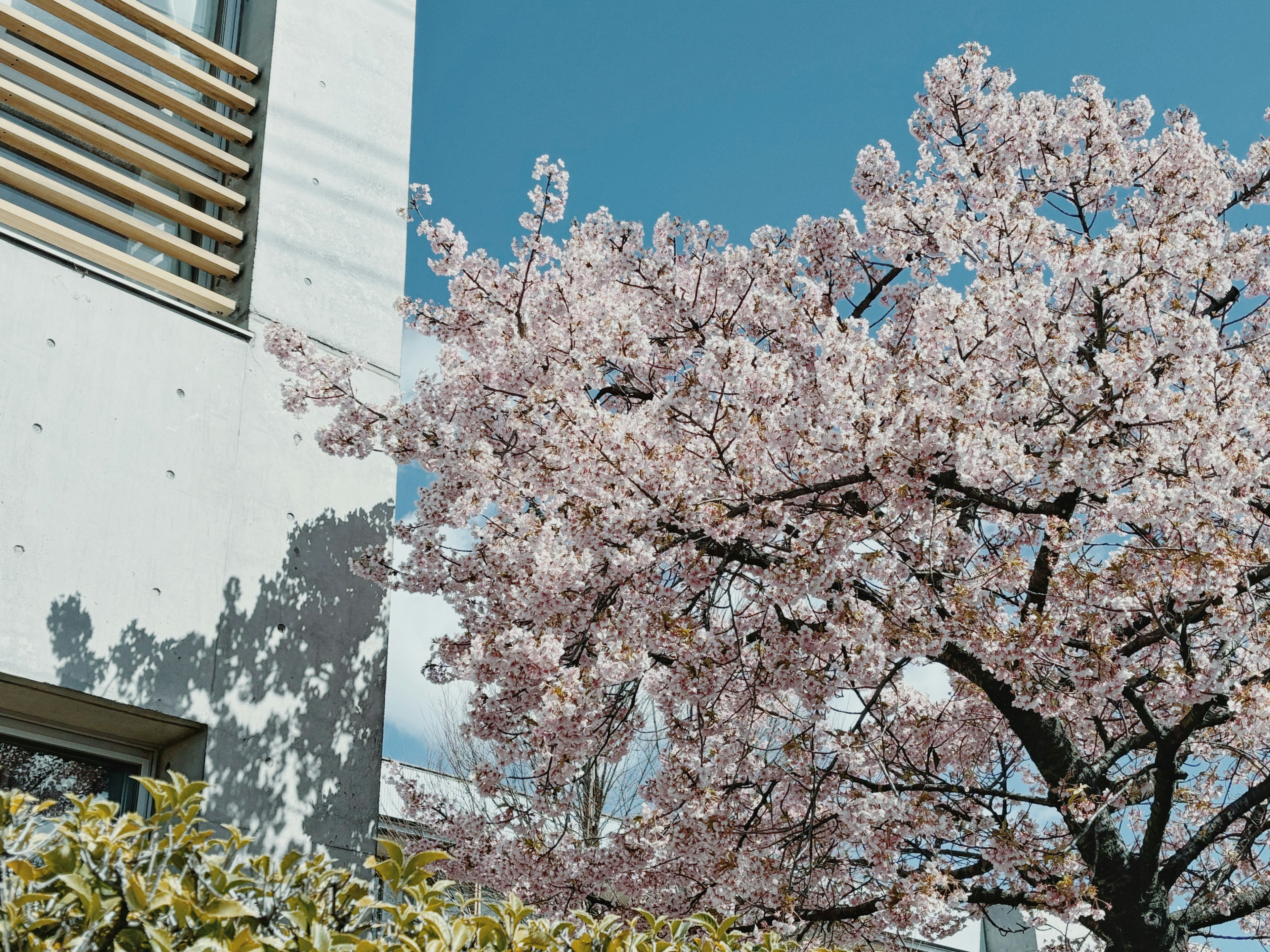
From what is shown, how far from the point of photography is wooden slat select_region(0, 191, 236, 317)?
457 cm

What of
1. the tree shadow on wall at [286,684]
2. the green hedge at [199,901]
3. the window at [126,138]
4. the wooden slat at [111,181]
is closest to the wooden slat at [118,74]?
the window at [126,138]

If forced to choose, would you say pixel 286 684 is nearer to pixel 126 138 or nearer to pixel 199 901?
pixel 126 138

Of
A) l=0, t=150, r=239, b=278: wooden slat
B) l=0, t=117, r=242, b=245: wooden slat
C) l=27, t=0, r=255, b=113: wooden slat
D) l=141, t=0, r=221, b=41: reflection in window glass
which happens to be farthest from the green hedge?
l=141, t=0, r=221, b=41: reflection in window glass

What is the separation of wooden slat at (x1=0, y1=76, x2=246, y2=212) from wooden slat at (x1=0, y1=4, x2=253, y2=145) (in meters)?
0.22

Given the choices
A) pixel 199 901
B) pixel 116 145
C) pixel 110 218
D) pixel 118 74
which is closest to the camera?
pixel 199 901

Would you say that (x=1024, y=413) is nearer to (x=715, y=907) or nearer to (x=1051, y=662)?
(x=1051, y=662)

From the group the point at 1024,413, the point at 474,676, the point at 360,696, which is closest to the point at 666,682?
the point at 474,676

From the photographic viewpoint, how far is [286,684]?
476 centimetres

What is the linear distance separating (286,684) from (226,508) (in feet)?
2.62

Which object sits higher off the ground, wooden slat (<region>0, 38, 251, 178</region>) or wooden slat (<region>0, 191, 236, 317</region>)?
wooden slat (<region>0, 38, 251, 178</region>)

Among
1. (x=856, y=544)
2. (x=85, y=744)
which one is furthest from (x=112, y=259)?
(x=856, y=544)

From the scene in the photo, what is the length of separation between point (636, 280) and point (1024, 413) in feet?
8.84

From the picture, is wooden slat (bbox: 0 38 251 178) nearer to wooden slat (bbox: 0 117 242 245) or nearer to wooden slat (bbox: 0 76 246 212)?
wooden slat (bbox: 0 76 246 212)

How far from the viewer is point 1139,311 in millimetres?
5328
